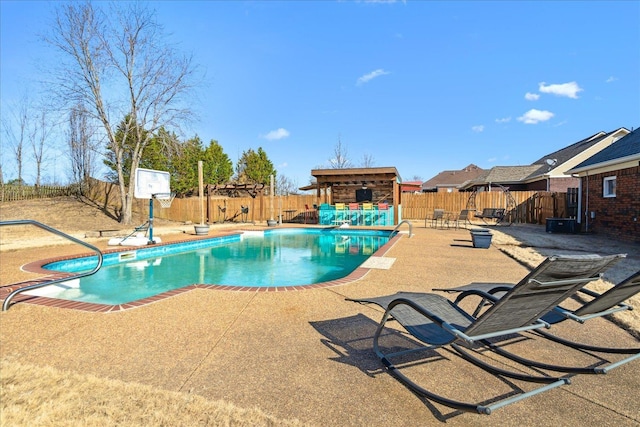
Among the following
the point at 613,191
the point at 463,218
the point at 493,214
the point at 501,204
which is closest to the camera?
the point at 613,191

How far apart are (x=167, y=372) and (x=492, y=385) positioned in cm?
229

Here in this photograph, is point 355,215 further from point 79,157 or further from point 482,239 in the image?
point 79,157

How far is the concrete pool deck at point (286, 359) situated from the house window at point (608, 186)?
9.92 meters

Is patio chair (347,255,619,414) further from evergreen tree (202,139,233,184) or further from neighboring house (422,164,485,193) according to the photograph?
neighboring house (422,164,485,193)

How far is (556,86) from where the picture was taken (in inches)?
1572

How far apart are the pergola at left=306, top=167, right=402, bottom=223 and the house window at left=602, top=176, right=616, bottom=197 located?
825 centimetres

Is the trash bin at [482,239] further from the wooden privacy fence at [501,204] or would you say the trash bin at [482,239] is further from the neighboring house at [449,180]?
the neighboring house at [449,180]

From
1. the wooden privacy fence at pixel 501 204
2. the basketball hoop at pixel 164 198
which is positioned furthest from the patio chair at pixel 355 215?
the basketball hoop at pixel 164 198

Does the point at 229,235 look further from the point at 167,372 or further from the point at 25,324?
the point at 167,372

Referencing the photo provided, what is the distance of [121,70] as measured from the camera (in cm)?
1712

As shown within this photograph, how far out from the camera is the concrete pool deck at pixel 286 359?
1.90 meters

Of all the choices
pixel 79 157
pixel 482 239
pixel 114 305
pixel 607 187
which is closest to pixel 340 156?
pixel 79 157

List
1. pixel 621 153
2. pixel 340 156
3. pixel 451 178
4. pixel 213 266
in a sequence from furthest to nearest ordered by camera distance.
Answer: pixel 451 178, pixel 340 156, pixel 621 153, pixel 213 266

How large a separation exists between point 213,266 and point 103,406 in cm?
647
